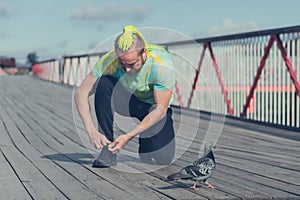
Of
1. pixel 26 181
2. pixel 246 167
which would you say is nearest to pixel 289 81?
pixel 246 167

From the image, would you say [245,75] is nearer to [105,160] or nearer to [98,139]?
[105,160]

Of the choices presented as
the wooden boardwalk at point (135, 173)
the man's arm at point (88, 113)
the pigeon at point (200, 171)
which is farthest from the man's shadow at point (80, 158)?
the pigeon at point (200, 171)

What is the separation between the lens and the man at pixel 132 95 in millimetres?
4527

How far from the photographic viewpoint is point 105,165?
4898mm

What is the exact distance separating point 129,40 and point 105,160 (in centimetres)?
103

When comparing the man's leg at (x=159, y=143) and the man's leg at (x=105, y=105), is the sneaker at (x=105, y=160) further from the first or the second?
the man's leg at (x=159, y=143)

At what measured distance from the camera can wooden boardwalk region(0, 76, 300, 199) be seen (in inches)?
156

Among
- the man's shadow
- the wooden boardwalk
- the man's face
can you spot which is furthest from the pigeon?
the man's shadow

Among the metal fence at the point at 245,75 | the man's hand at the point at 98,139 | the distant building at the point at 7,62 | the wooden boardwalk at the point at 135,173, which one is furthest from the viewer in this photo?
the distant building at the point at 7,62

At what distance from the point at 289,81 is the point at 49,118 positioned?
3.60 metres

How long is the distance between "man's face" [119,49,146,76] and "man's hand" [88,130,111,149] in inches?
21.3

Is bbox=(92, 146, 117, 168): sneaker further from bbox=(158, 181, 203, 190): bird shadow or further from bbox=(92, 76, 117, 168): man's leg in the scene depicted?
bbox=(158, 181, 203, 190): bird shadow

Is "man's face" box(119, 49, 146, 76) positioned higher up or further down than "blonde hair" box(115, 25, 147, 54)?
further down

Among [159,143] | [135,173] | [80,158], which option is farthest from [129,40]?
[80,158]
